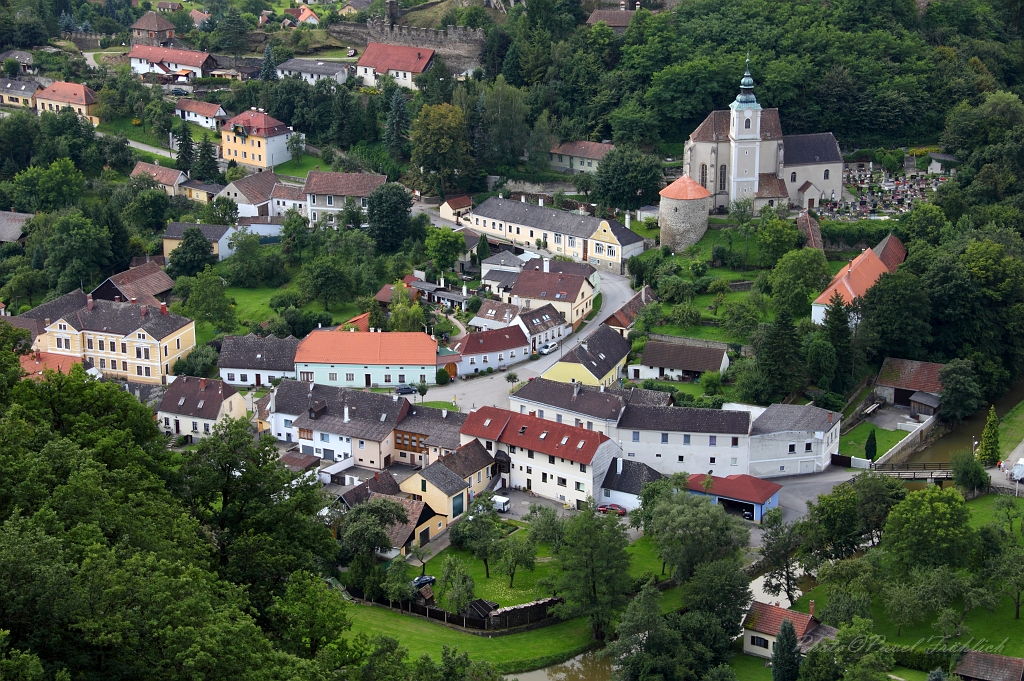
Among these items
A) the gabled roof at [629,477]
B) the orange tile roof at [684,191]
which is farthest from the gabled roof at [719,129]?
the gabled roof at [629,477]

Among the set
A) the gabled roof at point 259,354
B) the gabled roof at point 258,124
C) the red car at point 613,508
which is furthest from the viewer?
the gabled roof at point 258,124

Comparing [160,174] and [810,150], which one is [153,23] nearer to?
[160,174]

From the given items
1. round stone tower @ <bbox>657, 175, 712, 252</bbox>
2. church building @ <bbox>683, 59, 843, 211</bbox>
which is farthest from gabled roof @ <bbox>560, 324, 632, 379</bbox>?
church building @ <bbox>683, 59, 843, 211</bbox>

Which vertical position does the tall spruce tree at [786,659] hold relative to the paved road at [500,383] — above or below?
below

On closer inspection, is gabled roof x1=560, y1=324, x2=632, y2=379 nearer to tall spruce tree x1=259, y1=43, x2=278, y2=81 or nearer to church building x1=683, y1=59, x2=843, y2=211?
church building x1=683, y1=59, x2=843, y2=211

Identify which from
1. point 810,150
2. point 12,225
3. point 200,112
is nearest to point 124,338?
point 12,225

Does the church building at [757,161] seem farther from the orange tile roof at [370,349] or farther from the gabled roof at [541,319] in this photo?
the orange tile roof at [370,349]

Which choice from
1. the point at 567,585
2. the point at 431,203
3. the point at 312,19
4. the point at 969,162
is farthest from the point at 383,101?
the point at 567,585

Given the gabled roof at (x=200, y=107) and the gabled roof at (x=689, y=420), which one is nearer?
the gabled roof at (x=689, y=420)
